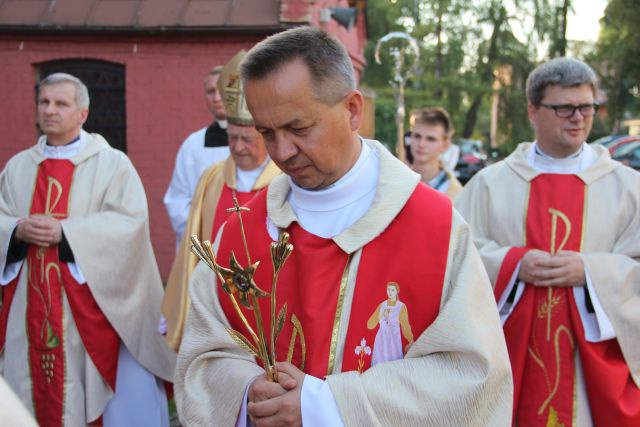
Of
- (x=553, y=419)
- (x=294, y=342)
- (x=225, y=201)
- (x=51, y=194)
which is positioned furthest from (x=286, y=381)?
(x=51, y=194)

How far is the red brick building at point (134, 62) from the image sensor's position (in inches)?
395

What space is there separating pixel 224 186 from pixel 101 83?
21.4 ft

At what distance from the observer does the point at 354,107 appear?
2266 millimetres

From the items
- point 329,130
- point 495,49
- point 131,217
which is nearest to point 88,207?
point 131,217

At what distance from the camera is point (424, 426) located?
2.13m

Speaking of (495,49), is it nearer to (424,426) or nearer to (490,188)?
(490,188)

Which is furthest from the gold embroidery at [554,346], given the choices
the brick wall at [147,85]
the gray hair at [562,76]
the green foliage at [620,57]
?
the green foliage at [620,57]

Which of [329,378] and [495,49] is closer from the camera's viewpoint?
[329,378]

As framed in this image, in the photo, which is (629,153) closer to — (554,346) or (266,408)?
(554,346)

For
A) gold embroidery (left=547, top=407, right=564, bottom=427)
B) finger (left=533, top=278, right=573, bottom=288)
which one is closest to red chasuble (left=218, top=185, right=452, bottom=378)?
finger (left=533, top=278, right=573, bottom=288)

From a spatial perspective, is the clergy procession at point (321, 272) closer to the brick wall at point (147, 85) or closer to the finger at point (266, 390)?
the finger at point (266, 390)

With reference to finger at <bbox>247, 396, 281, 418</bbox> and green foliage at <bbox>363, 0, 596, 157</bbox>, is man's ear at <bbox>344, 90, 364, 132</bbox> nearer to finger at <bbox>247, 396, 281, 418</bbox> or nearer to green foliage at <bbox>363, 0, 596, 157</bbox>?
finger at <bbox>247, 396, 281, 418</bbox>

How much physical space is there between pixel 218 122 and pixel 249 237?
338 cm

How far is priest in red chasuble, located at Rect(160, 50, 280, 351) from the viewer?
4379mm
